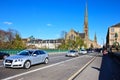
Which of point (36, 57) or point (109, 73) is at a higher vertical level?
point (36, 57)

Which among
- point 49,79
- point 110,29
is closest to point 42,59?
point 49,79

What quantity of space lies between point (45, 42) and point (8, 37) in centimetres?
7862

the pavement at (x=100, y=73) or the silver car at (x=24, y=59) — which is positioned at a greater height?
the silver car at (x=24, y=59)

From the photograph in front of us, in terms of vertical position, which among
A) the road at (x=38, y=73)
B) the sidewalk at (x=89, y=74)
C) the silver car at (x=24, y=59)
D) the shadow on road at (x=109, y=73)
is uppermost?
the silver car at (x=24, y=59)

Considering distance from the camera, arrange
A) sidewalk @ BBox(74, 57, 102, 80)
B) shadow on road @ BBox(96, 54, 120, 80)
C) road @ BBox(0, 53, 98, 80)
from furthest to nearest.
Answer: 1. shadow on road @ BBox(96, 54, 120, 80)
2. sidewalk @ BBox(74, 57, 102, 80)
3. road @ BBox(0, 53, 98, 80)

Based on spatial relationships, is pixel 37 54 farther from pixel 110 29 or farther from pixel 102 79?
pixel 110 29

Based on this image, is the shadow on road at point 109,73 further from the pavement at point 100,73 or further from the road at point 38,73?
the road at point 38,73

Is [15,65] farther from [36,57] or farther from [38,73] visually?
[36,57]

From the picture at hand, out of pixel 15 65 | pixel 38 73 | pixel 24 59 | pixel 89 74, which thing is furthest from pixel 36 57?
pixel 89 74

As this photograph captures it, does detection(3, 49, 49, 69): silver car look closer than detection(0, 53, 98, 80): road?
No

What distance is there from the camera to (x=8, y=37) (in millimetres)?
98125

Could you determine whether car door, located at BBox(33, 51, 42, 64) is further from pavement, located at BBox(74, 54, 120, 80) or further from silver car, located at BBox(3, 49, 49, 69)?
pavement, located at BBox(74, 54, 120, 80)

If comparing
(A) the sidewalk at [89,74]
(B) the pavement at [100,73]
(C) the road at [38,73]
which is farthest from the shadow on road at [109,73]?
(C) the road at [38,73]

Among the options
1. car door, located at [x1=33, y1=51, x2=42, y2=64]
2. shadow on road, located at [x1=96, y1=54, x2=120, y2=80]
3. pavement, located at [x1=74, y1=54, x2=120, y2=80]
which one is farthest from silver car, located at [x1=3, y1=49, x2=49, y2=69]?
shadow on road, located at [x1=96, y1=54, x2=120, y2=80]
